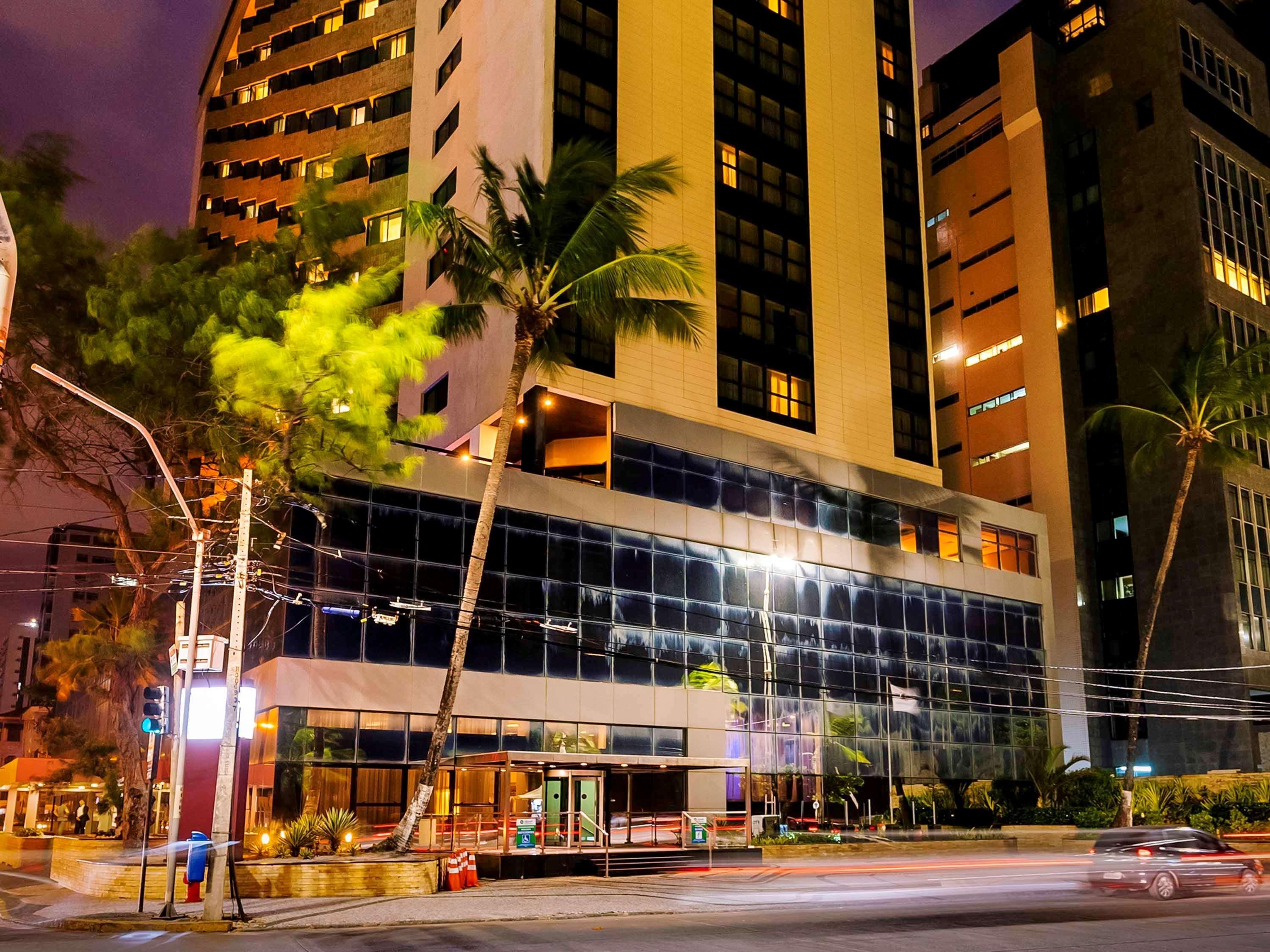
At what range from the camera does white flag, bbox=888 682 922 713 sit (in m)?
45.5

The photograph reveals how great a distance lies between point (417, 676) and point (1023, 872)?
58.8ft

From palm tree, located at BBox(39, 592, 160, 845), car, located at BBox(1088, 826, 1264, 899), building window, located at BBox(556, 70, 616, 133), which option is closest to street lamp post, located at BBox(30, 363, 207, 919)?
palm tree, located at BBox(39, 592, 160, 845)

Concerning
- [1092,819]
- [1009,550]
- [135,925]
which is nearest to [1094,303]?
[1009,550]

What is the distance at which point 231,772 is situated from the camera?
19.4 metres

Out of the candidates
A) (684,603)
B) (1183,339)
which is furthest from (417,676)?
(1183,339)

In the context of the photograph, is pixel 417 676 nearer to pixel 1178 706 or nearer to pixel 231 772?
pixel 231 772

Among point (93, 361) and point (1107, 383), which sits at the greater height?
point (1107, 383)

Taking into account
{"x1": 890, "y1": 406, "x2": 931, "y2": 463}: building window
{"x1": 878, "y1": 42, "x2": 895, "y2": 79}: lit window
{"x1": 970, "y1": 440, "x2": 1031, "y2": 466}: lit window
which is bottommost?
{"x1": 890, "y1": 406, "x2": 931, "y2": 463}: building window

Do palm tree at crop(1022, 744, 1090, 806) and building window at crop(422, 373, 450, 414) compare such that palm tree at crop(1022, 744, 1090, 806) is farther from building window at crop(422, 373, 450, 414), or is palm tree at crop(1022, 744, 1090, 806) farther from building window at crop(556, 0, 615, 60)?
building window at crop(556, 0, 615, 60)

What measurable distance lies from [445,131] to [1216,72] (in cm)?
4742

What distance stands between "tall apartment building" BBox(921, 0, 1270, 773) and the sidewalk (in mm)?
42073

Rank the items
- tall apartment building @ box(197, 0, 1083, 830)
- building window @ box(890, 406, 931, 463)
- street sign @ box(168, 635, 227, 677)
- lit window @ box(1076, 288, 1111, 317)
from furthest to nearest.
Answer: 1. lit window @ box(1076, 288, 1111, 317)
2. building window @ box(890, 406, 931, 463)
3. tall apartment building @ box(197, 0, 1083, 830)
4. street sign @ box(168, 635, 227, 677)

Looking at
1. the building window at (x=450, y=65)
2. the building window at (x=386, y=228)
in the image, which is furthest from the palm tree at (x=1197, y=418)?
the building window at (x=386, y=228)

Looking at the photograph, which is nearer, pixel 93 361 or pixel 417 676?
pixel 93 361
